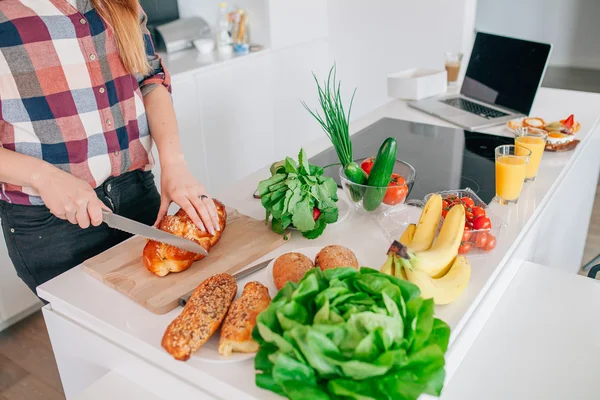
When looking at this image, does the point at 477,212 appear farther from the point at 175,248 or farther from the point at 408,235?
the point at 175,248

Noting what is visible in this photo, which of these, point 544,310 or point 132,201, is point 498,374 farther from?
point 132,201

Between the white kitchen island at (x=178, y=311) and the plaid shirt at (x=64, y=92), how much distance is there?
0.28 meters

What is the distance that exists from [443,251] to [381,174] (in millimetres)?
300

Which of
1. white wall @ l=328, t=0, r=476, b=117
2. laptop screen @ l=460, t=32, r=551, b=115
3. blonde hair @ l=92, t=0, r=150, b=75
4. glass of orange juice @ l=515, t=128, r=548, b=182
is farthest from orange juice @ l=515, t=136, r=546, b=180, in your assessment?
white wall @ l=328, t=0, r=476, b=117

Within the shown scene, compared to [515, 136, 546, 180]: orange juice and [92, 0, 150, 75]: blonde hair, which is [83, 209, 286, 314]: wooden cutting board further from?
[515, 136, 546, 180]: orange juice

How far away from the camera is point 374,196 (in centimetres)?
131

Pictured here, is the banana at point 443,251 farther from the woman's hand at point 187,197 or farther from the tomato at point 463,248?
the woman's hand at point 187,197

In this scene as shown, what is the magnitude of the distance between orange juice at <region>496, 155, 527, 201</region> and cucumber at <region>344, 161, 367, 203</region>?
0.34 meters

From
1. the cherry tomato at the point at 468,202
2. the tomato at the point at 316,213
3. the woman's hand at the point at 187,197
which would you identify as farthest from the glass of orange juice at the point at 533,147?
the woman's hand at the point at 187,197

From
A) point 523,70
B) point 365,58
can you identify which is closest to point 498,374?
point 523,70

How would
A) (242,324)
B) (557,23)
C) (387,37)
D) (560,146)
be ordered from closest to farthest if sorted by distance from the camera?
(242,324)
(560,146)
(387,37)
(557,23)

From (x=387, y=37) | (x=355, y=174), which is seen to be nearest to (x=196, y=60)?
(x=387, y=37)

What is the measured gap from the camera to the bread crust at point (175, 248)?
3.61ft

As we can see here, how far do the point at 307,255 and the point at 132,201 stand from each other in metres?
0.52
